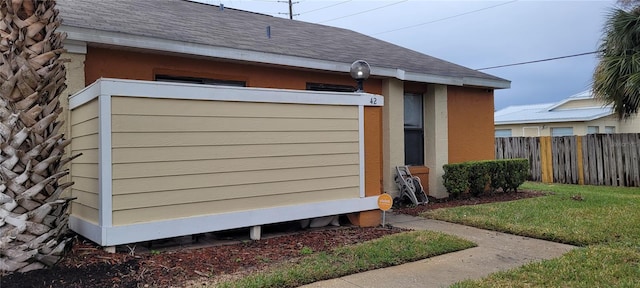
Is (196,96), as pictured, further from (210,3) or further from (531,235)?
(210,3)

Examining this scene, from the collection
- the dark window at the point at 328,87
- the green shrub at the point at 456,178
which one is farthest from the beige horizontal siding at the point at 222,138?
the green shrub at the point at 456,178

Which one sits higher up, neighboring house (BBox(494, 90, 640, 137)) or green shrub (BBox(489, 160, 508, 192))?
neighboring house (BBox(494, 90, 640, 137))

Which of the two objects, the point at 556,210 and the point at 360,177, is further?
the point at 556,210

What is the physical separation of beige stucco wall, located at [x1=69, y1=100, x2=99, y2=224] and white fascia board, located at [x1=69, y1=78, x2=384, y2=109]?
0.58 ft

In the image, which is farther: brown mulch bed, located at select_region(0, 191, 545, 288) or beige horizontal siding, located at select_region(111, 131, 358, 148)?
beige horizontal siding, located at select_region(111, 131, 358, 148)

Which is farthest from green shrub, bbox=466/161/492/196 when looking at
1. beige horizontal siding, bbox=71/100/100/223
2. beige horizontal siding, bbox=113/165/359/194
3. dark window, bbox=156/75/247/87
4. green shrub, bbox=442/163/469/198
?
beige horizontal siding, bbox=71/100/100/223

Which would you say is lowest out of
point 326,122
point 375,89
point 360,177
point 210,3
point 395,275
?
point 395,275

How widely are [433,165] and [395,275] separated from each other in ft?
20.2

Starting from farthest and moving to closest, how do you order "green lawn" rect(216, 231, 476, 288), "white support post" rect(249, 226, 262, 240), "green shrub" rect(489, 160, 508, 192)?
1. "green shrub" rect(489, 160, 508, 192)
2. "white support post" rect(249, 226, 262, 240)
3. "green lawn" rect(216, 231, 476, 288)

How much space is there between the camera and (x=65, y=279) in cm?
399

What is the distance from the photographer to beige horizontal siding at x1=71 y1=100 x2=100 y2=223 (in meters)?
4.93

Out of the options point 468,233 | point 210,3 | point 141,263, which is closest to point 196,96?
point 141,263

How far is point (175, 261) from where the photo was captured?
4.77 m

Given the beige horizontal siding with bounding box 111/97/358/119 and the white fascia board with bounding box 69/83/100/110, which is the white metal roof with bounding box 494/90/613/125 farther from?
the white fascia board with bounding box 69/83/100/110
